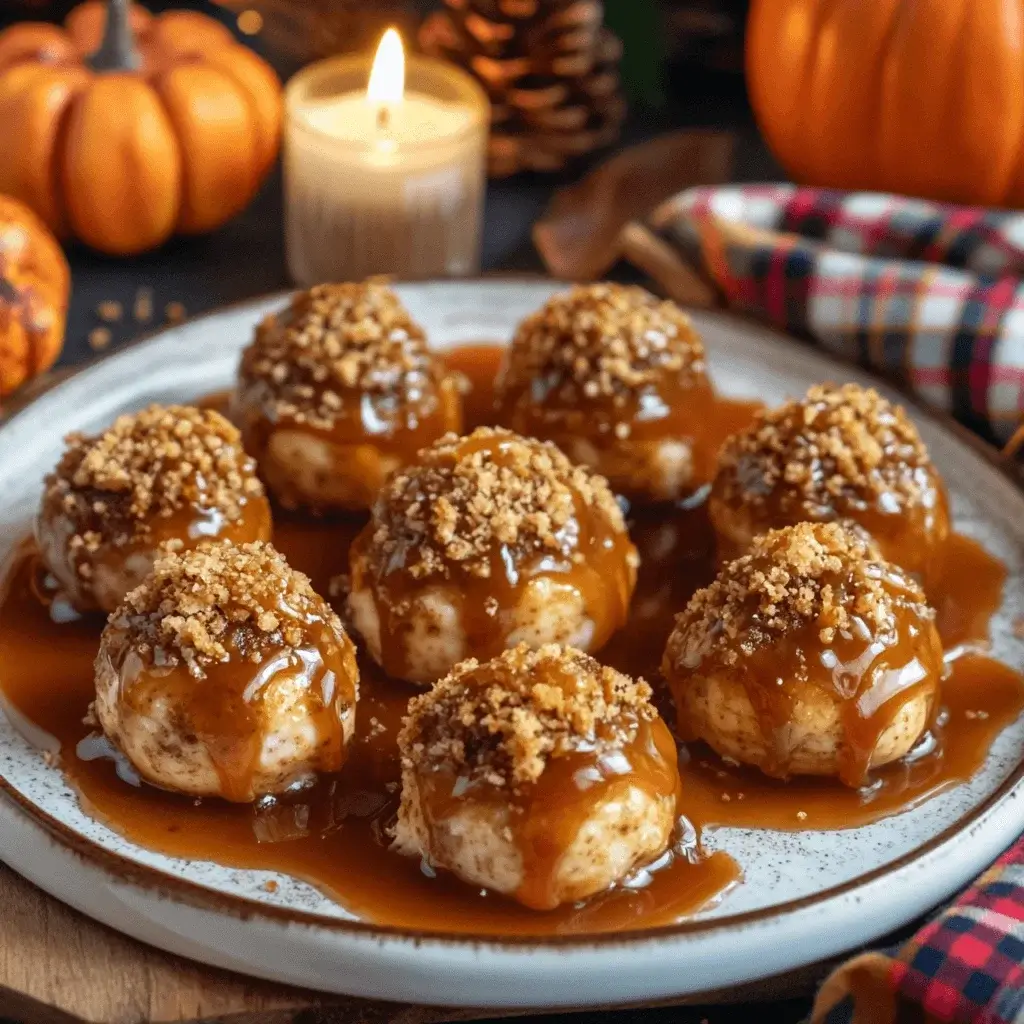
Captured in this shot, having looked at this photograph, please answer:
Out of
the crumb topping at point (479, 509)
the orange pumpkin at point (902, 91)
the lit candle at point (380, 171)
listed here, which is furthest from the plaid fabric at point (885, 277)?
the crumb topping at point (479, 509)

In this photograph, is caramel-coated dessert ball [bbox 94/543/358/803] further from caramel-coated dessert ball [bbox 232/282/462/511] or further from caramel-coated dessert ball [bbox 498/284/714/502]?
caramel-coated dessert ball [bbox 498/284/714/502]

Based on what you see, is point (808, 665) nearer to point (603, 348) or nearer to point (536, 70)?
point (603, 348)

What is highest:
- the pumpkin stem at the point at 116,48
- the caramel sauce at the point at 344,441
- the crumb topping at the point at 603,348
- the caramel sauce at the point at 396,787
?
the pumpkin stem at the point at 116,48

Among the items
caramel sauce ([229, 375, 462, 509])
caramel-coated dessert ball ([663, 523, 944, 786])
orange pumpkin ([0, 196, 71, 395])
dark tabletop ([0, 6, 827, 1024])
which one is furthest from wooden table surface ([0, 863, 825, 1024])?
dark tabletop ([0, 6, 827, 1024])

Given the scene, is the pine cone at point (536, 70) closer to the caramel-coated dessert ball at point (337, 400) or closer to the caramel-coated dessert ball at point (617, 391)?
the caramel-coated dessert ball at point (617, 391)

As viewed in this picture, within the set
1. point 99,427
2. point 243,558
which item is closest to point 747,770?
point 243,558

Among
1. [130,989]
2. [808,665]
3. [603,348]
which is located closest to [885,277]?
[603,348]

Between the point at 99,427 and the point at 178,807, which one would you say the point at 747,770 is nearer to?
the point at 178,807
